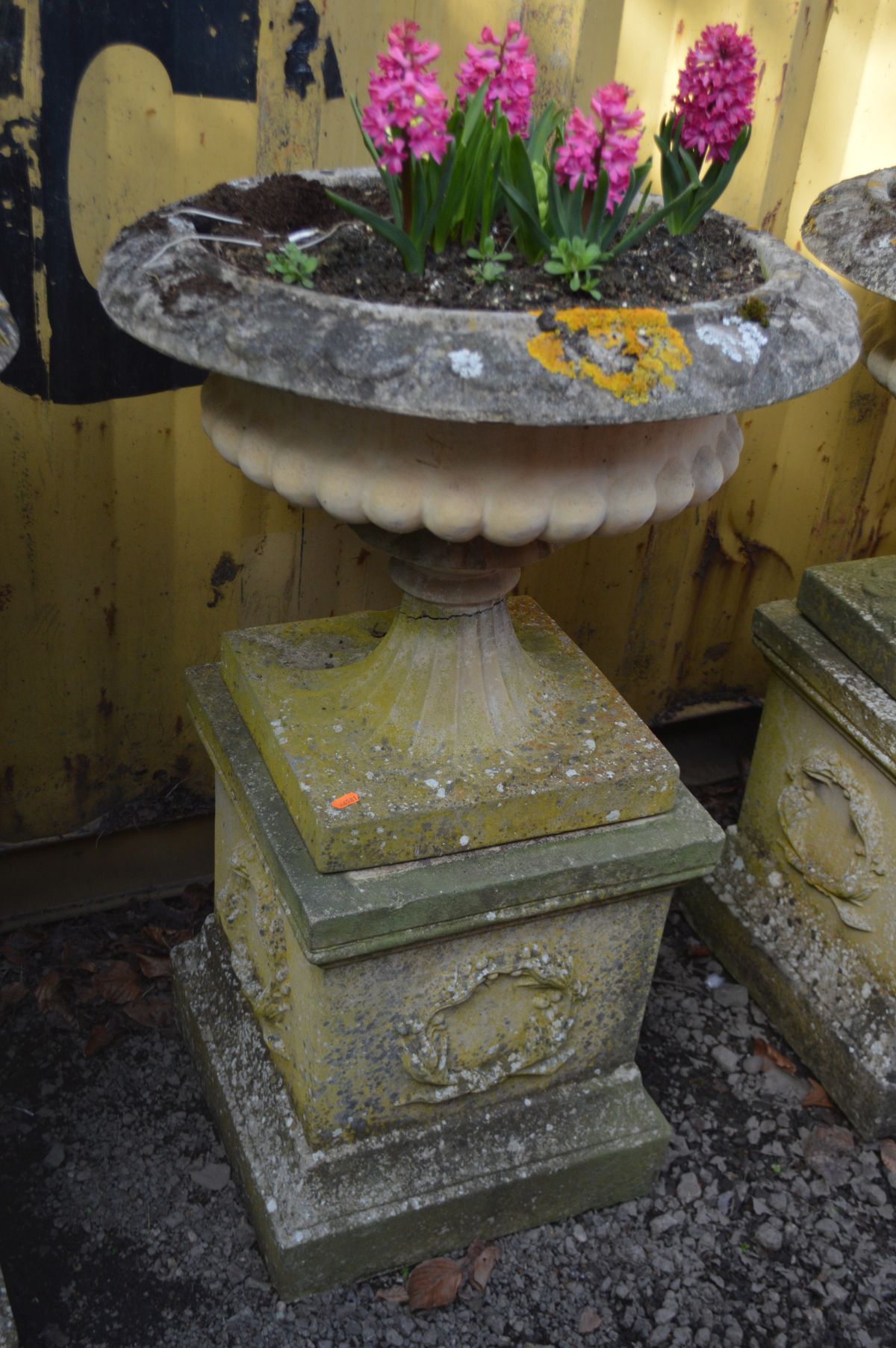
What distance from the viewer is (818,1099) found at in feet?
8.11

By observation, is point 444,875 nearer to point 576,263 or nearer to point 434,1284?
point 434,1284

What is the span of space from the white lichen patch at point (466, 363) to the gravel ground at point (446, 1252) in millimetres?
1520

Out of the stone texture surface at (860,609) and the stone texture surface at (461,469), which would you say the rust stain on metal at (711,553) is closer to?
the stone texture surface at (860,609)

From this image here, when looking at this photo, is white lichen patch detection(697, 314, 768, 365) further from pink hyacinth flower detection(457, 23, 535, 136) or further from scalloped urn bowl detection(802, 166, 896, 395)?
scalloped urn bowl detection(802, 166, 896, 395)

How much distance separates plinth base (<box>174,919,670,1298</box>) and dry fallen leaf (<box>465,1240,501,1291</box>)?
0.8 inches

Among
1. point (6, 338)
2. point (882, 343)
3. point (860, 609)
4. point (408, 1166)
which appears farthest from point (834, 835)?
point (6, 338)

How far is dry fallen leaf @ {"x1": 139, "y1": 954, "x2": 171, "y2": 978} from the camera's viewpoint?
2621 millimetres

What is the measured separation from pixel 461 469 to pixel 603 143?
1.40 ft

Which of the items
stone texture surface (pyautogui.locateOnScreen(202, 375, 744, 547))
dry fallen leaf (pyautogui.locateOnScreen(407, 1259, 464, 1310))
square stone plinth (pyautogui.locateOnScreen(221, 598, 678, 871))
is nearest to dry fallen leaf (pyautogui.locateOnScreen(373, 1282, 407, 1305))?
dry fallen leaf (pyautogui.locateOnScreen(407, 1259, 464, 1310))

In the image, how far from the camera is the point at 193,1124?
7.63 ft

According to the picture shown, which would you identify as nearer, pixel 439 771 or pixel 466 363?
pixel 466 363

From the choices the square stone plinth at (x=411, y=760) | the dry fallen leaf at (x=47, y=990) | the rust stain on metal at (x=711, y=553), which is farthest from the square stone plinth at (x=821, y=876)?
the dry fallen leaf at (x=47, y=990)

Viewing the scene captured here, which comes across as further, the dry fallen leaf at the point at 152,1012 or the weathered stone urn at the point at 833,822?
the dry fallen leaf at the point at 152,1012

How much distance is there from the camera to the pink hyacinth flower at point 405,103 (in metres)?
1.39
